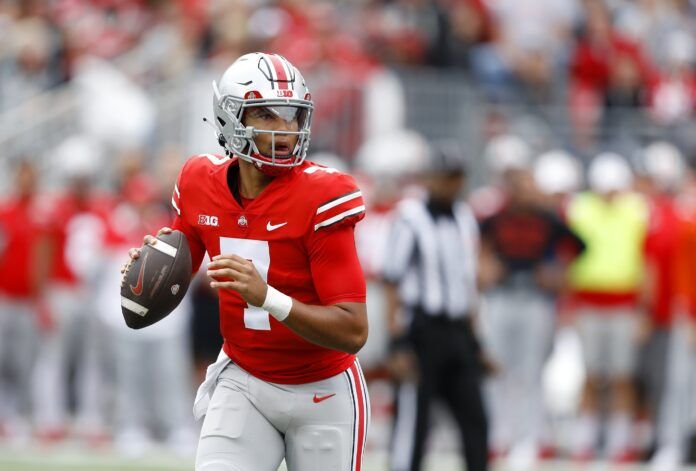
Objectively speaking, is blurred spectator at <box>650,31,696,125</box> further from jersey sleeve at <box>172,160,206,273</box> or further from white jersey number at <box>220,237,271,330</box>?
white jersey number at <box>220,237,271,330</box>

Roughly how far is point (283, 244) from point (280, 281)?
0.41 feet

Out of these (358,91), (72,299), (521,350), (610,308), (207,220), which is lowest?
(521,350)

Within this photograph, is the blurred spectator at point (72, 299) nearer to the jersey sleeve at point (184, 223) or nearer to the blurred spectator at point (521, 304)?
the blurred spectator at point (521, 304)

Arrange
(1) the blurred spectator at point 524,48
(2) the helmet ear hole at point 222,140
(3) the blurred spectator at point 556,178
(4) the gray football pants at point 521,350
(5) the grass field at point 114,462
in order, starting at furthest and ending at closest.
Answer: (1) the blurred spectator at point 524,48 → (3) the blurred spectator at point 556,178 → (4) the gray football pants at point 521,350 → (5) the grass field at point 114,462 → (2) the helmet ear hole at point 222,140

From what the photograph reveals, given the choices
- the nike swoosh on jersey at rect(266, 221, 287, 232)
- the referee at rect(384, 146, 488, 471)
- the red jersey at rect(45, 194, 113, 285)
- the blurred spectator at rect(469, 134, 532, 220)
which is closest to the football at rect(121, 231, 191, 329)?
the nike swoosh on jersey at rect(266, 221, 287, 232)

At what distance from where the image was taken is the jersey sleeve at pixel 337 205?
14.3ft

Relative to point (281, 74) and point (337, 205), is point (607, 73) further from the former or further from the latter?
point (337, 205)

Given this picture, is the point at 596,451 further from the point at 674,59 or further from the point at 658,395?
the point at 674,59

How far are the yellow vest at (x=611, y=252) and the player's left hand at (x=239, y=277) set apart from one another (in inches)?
224

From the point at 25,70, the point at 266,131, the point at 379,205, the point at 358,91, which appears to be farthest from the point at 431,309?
the point at 25,70

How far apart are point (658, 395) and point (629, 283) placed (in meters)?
0.81

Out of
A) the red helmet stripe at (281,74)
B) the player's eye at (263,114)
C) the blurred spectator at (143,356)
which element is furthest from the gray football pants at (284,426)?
the blurred spectator at (143,356)

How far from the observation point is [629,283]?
9.69m

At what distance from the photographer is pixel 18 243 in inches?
397
